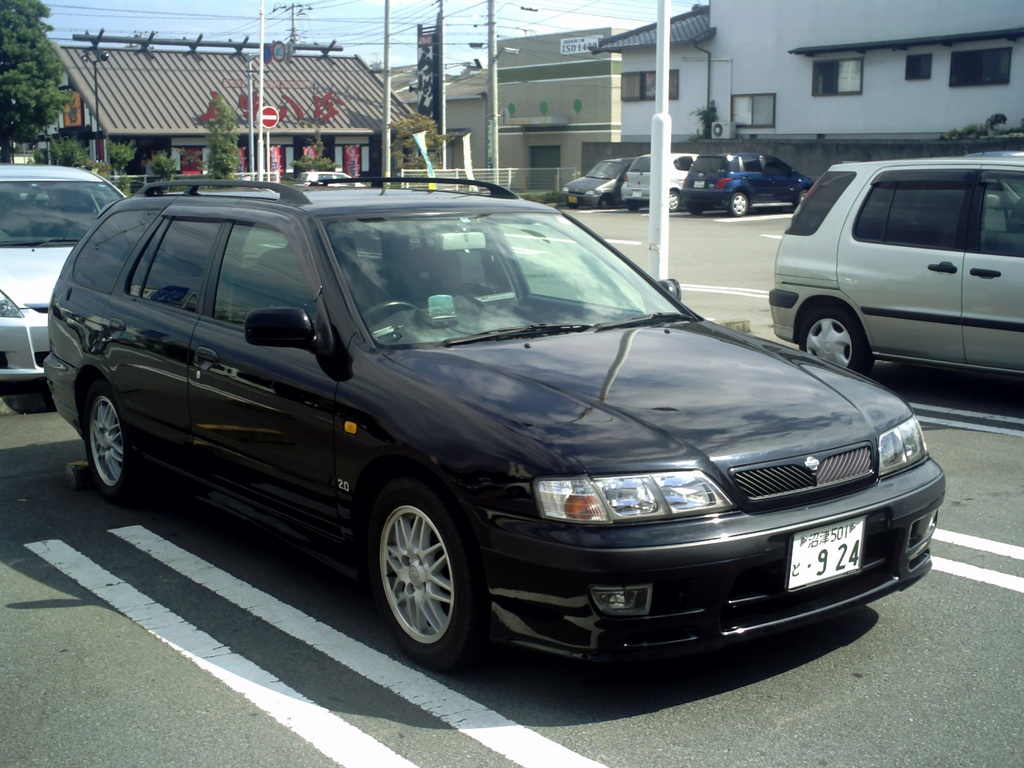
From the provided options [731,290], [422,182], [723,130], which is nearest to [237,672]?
[422,182]

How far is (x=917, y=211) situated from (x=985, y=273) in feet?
2.62

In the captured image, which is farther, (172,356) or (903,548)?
(172,356)

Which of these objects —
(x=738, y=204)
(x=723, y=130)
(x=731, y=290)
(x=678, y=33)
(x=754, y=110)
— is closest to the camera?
(x=731, y=290)

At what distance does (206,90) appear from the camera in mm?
56938

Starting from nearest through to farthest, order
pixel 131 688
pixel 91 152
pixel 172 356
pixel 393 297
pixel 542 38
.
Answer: pixel 131 688, pixel 393 297, pixel 172 356, pixel 91 152, pixel 542 38

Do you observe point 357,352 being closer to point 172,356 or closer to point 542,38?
point 172,356

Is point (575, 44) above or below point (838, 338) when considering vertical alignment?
above

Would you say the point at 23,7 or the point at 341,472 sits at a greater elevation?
the point at 23,7

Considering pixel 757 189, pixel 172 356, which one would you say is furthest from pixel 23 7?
pixel 172 356

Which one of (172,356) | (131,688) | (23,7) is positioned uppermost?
(23,7)

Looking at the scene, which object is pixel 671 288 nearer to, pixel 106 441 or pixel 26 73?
pixel 106 441

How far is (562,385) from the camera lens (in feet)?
13.6

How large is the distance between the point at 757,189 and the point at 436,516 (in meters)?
29.5

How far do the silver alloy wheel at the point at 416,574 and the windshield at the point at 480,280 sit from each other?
770mm
